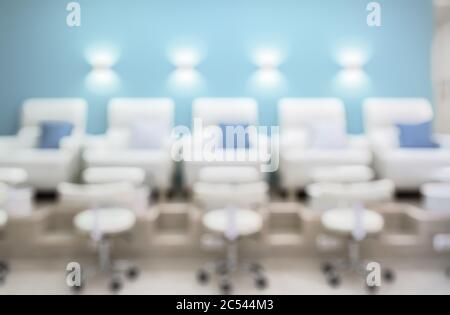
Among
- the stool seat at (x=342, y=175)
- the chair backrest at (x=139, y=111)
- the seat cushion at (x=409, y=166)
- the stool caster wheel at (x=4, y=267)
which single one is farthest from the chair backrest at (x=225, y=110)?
the stool caster wheel at (x=4, y=267)

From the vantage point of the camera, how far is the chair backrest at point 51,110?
1.34 metres

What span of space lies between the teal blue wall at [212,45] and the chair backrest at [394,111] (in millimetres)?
37

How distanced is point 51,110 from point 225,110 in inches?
31.7

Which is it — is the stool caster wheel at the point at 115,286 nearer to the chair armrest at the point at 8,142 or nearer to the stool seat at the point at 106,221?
the stool seat at the point at 106,221

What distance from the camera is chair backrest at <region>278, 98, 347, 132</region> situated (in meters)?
1.55

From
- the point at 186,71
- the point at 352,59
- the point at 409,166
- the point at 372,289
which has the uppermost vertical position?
the point at 186,71

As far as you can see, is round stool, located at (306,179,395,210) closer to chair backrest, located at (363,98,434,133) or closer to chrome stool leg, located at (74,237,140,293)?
chair backrest, located at (363,98,434,133)

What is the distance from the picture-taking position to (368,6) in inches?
49.8

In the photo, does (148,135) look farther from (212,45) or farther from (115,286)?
(115,286)

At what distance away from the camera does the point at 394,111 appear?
1.51 meters

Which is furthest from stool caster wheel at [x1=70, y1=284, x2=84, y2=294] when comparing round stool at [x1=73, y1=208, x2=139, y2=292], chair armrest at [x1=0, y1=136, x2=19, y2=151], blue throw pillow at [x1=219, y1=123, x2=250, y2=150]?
blue throw pillow at [x1=219, y1=123, x2=250, y2=150]

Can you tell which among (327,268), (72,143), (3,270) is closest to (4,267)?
(3,270)

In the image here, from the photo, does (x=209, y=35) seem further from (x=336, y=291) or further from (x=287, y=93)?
(x=336, y=291)

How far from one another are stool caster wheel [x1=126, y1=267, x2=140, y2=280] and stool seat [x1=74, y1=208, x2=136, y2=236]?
0.51ft
